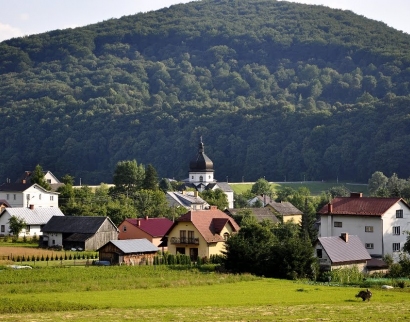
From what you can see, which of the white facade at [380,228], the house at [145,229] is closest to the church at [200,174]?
the house at [145,229]

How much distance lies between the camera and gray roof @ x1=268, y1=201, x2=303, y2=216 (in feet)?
269

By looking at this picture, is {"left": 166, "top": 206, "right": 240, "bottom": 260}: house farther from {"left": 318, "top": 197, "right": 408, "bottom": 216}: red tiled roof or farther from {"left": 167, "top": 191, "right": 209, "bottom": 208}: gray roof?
{"left": 167, "top": 191, "right": 209, "bottom": 208}: gray roof

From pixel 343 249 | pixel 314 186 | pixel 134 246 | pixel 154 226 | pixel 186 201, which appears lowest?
pixel 343 249

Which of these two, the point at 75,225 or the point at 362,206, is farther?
the point at 75,225

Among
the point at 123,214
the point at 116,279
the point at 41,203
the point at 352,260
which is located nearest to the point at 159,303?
the point at 116,279

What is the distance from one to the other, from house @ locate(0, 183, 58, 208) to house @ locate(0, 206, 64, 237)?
1394cm

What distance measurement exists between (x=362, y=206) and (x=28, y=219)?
25.1 meters

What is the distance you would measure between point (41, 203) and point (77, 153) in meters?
91.4

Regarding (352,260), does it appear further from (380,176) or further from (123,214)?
(380,176)

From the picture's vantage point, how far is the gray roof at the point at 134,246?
52.7 metres

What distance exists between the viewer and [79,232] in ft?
211

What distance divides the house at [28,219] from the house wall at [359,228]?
21821 millimetres

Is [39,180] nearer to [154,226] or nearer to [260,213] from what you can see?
[260,213]

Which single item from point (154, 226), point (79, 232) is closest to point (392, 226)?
point (154, 226)
